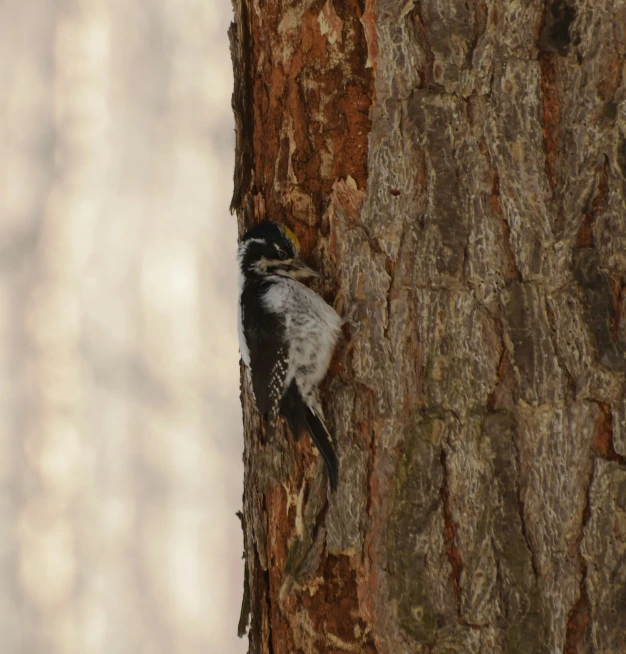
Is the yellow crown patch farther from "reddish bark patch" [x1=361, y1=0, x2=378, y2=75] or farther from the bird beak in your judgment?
"reddish bark patch" [x1=361, y1=0, x2=378, y2=75]

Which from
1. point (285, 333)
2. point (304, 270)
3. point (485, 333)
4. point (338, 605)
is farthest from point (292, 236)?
point (338, 605)

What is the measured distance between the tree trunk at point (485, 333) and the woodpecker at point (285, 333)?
98 millimetres

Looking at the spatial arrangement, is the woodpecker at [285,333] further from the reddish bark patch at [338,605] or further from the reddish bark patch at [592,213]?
the reddish bark patch at [592,213]

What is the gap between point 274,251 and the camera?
180 cm

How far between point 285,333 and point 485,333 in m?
0.62

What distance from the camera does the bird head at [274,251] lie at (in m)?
1.72

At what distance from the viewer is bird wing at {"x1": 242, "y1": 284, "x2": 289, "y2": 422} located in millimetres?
1805

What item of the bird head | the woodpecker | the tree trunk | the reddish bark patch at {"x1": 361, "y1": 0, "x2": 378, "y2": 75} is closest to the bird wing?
the woodpecker

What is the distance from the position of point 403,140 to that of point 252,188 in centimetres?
42

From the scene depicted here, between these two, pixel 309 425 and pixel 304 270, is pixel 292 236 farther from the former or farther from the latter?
pixel 309 425

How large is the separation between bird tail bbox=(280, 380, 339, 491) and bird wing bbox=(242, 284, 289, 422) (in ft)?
0.15

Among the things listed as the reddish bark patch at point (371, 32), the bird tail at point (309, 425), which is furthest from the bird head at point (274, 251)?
the reddish bark patch at point (371, 32)

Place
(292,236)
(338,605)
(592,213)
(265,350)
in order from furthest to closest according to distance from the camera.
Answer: (265,350), (292,236), (338,605), (592,213)

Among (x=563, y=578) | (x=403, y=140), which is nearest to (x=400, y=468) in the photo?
(x=563, y=578)
